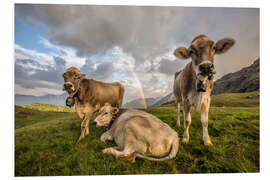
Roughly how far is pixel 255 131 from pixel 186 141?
1.99m

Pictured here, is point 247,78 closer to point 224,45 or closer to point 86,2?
point 224,45

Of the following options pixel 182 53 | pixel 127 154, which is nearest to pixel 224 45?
pixel 182 53

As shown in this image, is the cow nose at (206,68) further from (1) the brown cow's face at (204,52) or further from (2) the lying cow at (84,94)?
(2) the lying cow at (84,94)

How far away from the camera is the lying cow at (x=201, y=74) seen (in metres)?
2.51

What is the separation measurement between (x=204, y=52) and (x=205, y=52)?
2 cm

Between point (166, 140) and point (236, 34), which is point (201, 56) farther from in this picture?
point (236, 34)

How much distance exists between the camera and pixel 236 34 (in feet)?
13.6

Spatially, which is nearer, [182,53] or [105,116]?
[182,53]

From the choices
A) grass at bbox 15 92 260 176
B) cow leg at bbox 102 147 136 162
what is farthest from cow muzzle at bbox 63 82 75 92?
cow leg at bbox 102 147 136 162

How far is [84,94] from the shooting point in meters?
4.27

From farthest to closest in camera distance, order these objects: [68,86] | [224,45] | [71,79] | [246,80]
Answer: [246,80], [71,79], [68,86], [224,45]

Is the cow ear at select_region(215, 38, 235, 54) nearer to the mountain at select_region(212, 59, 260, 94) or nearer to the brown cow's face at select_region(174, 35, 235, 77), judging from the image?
the brown cow's face at select_region(174, 35, 235, 77)

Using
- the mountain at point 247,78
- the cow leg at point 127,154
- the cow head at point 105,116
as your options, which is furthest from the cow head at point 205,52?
the cow head at point 105,116
